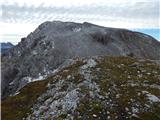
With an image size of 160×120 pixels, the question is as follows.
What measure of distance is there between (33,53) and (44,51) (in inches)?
184

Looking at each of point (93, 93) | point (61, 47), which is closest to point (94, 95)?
point (93, 93)

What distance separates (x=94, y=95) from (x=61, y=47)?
2352 inches

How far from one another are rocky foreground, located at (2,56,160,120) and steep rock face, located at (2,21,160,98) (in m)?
38.7

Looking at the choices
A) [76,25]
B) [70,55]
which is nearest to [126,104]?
[70,55]

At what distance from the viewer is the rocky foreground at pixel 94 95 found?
43.7m

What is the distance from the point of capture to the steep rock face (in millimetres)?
102250

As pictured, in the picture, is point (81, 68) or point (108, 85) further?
point (81, 68)

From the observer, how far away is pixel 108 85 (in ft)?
164

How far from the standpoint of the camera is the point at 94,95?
47.4m

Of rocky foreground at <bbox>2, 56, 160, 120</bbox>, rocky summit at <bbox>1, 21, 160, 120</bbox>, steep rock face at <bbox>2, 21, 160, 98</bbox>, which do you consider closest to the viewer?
rocky foreground at <bbox>2, 56, 160, 120</bbox>

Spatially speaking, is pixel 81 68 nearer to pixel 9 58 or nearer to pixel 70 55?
pixel 70 55

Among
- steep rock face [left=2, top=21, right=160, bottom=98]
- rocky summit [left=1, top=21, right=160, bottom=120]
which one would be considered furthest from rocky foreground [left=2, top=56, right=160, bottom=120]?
steep rock face [left=2, top=21, right=160, bottom=98]

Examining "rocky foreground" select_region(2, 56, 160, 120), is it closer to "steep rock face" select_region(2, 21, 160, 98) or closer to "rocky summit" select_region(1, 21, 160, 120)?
"rocky summit" select_region(1, 21, 160, 120)

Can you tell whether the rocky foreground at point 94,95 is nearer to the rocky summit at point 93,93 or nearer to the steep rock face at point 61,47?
the rocky summit at point 93,93
